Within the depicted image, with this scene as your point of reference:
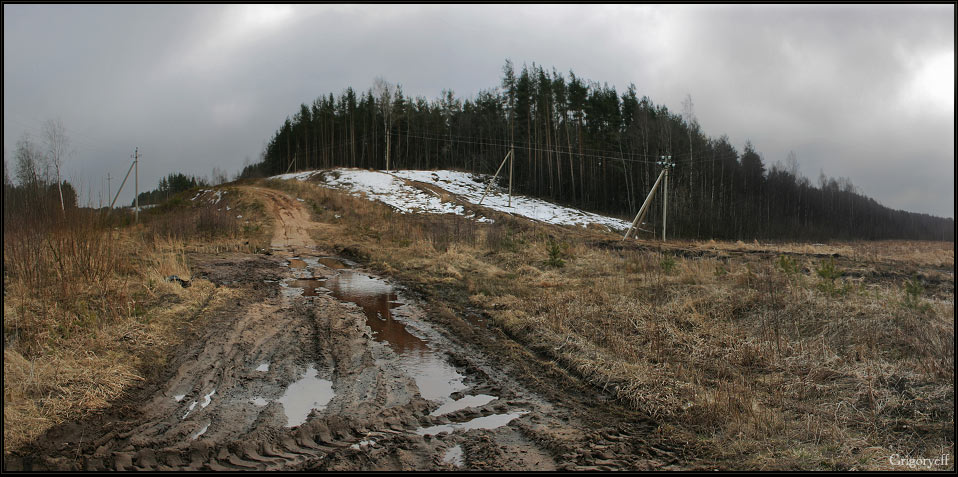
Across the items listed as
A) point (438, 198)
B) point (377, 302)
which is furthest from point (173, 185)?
point (377, 302)

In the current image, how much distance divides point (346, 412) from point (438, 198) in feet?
115

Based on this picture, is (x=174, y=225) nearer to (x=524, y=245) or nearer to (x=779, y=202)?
(x=524, y=245)

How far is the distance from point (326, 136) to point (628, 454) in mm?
71051

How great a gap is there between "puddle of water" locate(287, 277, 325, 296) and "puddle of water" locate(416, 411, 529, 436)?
314 inches

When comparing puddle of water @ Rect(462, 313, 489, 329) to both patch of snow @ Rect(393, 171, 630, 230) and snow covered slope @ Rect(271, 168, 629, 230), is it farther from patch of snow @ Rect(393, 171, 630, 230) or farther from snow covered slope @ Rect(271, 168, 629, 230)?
patch of snow @ Rect(393, 171, 630, 230)

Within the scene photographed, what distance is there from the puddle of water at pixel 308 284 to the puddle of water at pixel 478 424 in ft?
26.2

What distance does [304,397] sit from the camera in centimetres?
548

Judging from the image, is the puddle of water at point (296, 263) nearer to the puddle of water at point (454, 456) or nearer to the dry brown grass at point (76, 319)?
the dry brown grass at point (76, 319)

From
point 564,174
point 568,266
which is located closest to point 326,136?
point 564,174

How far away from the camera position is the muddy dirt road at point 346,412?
4000 mm

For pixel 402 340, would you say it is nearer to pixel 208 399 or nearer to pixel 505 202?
pixel 208 399

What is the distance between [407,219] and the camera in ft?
101

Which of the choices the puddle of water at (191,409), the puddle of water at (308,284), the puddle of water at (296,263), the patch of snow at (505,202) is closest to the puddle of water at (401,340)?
the puddle of water at (308,284)
